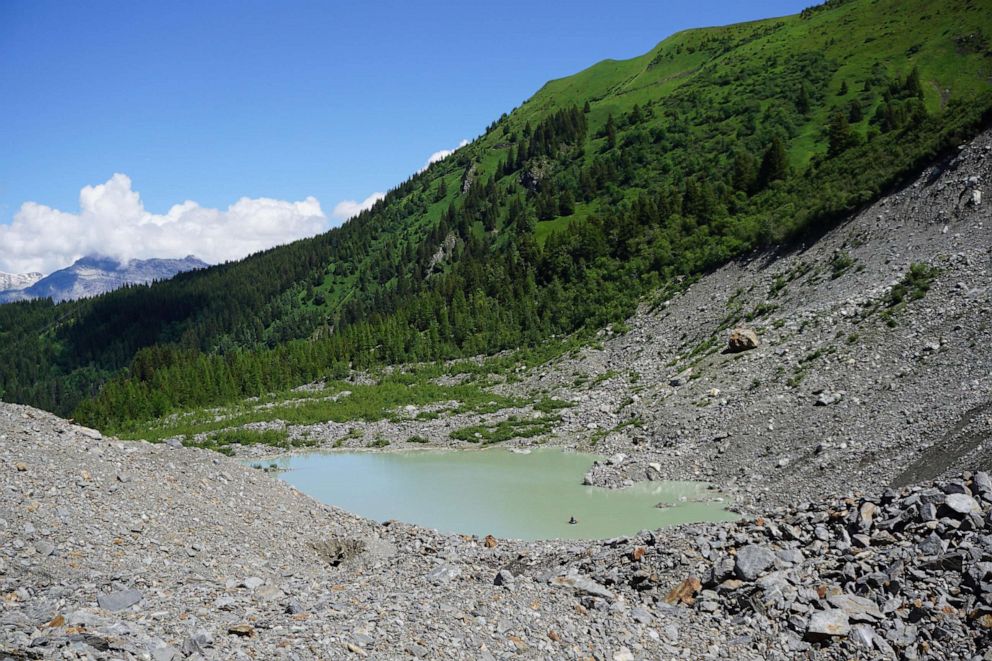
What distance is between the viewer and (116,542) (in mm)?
14539

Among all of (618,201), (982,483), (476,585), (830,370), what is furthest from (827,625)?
(618,201)

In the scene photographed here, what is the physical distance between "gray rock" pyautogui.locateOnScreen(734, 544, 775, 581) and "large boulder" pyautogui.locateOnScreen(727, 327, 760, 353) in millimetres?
27126

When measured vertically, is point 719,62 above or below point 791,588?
above

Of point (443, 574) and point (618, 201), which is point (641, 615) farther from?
point (618, 201)

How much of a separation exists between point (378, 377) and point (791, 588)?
67.9 meters

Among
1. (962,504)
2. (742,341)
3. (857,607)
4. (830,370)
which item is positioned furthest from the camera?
(742,341)

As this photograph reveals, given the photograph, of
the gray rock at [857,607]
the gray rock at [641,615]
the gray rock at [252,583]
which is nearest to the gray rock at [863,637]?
the gray rock at [857,607]

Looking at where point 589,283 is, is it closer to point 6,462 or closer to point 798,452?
point 798,452

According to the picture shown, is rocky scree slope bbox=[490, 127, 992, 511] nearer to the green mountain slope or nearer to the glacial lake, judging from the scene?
the glacial lake

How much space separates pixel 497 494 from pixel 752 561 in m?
18.5

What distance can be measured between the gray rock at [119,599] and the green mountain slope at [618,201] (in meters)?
49.6

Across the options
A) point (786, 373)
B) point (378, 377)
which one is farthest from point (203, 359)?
point (786, 373)

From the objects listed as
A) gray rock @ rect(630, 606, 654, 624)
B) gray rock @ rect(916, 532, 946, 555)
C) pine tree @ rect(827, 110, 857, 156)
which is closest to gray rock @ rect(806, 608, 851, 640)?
gray rock @ rect(916, 532, 946, 555)

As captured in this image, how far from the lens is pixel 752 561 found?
511 inches
